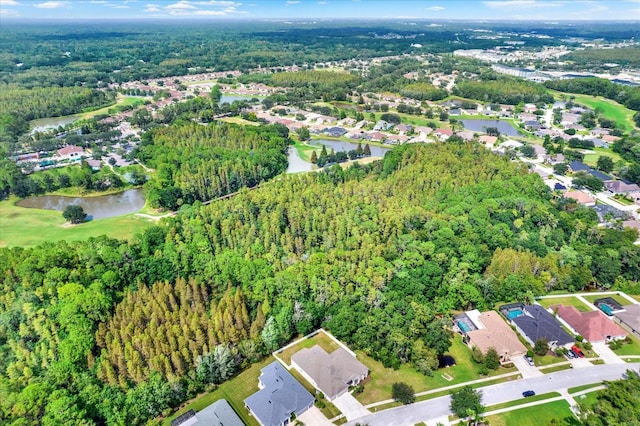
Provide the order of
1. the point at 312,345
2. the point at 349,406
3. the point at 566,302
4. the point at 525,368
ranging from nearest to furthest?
the point at 349,406
the point at 525,368
the point at 312,345
the point at 566,302

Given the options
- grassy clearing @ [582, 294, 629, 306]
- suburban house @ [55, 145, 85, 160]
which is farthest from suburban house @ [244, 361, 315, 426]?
suburban house @ [55, 145, 85, 160]

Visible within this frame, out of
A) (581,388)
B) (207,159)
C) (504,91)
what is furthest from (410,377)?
(504,91)

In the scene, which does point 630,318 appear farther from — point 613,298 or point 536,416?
point 536,416

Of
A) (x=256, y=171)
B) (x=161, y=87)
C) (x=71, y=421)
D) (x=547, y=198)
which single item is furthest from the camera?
(x=161, y=87)

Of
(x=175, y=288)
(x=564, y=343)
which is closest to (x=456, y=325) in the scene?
(x=564, y=343)

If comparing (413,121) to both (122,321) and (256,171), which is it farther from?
(122,321)

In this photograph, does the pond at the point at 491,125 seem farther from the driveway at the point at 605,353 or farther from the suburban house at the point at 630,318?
the driveway at the point at 605,353
